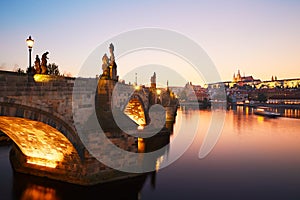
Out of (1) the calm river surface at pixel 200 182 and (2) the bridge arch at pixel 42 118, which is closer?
(2) the bridge arch at pixel 42 118

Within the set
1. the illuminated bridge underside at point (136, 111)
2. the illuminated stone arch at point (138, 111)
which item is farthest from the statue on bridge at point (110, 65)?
the illuminated bridge underside at point (136, 111)

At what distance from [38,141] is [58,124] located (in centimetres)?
267

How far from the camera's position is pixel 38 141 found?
14.3 meters

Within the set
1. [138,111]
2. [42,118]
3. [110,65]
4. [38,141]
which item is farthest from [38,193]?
[138,111]

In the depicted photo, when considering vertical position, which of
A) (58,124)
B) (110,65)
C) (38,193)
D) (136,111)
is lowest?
(38,193)

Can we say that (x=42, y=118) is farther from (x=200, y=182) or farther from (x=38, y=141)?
(x=200, y=182)

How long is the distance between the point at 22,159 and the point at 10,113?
243 inches

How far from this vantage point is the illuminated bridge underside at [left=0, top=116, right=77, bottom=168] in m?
12.6

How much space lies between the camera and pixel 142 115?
33.3 m

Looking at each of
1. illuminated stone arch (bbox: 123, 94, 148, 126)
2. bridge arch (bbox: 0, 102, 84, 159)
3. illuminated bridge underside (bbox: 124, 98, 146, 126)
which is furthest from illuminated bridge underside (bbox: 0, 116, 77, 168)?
illuminated bridge underside (bbox: 124, 98, 146, 126)

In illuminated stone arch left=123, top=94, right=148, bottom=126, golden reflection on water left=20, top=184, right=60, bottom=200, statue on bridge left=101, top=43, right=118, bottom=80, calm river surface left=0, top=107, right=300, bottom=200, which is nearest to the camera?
golden reflection on water left=20, top=184, right=60, bottom=200

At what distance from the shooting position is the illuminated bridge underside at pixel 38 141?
12.6 m

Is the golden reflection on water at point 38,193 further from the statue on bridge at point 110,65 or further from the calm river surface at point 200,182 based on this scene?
the statue on bridge at point 110,65

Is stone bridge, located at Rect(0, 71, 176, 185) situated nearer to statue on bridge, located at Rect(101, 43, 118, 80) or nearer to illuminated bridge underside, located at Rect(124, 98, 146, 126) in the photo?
statue on bridge, located at Rect(101, 43, 118, 80)
